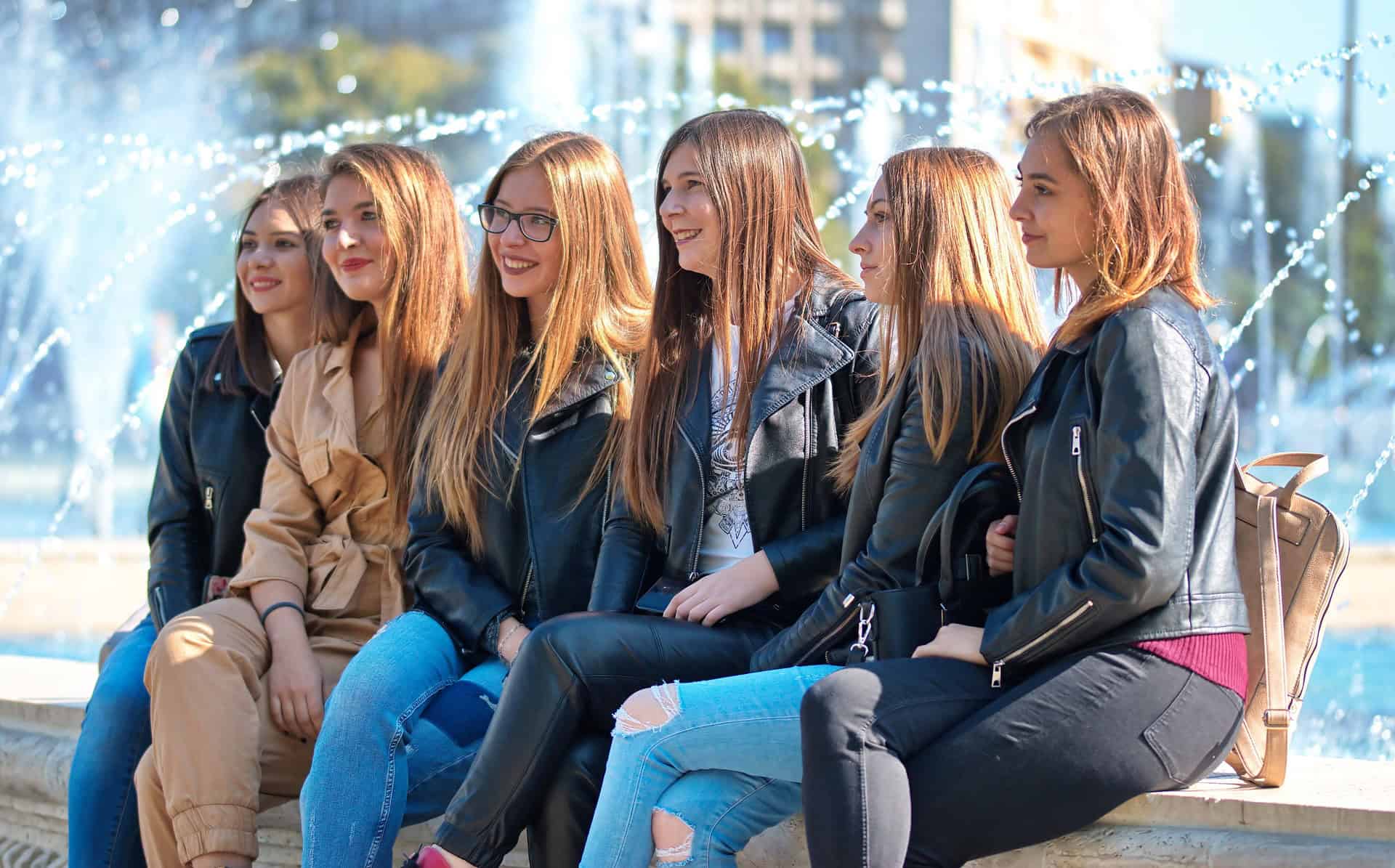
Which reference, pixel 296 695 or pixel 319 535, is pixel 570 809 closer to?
pixel 296 695

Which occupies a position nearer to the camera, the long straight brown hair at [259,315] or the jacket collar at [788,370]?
the jacket collar at [788,370]

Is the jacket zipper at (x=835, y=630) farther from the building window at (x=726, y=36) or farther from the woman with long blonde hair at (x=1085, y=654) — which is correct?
the building window at (x=726, y=36)

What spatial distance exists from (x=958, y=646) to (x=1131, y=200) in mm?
836

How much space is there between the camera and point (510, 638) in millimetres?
3531

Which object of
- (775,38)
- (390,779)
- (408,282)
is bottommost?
(390,779)

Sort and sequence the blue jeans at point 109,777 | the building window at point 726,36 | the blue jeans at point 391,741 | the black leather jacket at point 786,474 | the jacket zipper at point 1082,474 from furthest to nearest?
the building window at point 726,36 < the blue jeans at point 109,777 < the black leather jacket at point 786,474 < the blue jeans at point 391,741 < the jacket zipper at point 1082,474

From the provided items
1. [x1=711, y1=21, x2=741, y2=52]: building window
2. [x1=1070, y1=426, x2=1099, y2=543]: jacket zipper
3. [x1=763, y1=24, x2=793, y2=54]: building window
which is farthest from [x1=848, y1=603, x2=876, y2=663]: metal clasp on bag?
[x1=711, y1=21, x2=741, y2=52]: building window

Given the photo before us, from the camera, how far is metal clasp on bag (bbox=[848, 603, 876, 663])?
2.88 meters

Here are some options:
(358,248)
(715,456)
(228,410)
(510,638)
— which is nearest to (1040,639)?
(715,456)

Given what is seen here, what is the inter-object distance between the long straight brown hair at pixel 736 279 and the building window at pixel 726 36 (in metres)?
45.9

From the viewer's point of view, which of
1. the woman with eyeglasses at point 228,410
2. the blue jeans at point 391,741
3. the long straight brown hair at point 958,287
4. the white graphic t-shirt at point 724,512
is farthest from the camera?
the woman with eyeglasses at point 228,410

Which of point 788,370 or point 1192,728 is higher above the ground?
point 788,370

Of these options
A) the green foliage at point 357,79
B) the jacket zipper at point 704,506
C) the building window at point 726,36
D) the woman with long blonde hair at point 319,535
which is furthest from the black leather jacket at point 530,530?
the building window at point 726,36

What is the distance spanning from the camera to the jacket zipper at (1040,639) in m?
2.55
